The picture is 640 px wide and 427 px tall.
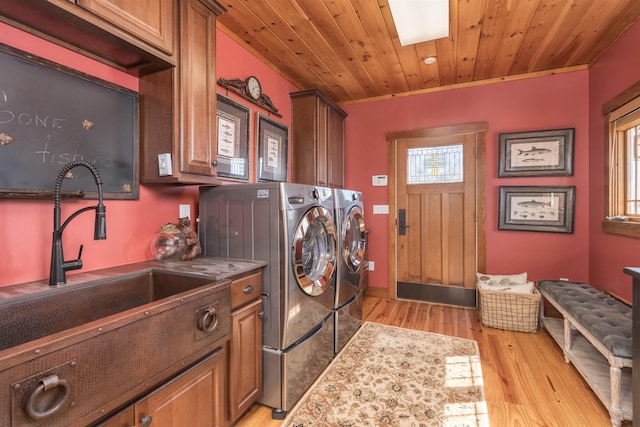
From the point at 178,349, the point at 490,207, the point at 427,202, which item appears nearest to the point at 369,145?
the point at 427,202

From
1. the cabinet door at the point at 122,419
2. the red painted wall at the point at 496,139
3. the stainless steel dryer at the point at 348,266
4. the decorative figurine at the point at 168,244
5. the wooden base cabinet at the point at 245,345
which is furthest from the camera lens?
the red painted wall at the point at 496,139

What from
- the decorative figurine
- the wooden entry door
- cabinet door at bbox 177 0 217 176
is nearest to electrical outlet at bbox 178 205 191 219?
the decorative figurine

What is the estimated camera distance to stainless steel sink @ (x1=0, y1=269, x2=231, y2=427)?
74cm

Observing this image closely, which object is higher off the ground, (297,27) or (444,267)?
(297,27)

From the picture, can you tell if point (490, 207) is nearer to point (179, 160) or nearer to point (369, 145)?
point (369, 145)

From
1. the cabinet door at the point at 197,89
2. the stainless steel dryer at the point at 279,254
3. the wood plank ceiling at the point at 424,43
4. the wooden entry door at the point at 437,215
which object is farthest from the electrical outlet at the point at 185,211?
the wooden entry door at the point at 437,215

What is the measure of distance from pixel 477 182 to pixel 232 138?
2.69 metres

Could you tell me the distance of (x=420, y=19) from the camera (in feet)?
7.32

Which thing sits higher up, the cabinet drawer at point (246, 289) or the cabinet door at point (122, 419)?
the cabinet drawer at point (246, 289)

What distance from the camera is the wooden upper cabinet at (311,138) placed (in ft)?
10.3

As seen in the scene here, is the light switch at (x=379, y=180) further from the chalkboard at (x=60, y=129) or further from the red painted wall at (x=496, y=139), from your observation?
the chalkboard at (x=60, y=129)

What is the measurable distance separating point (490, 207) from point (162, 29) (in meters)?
3.40

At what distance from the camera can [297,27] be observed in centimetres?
230

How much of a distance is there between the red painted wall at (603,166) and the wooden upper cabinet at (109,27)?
10.4 ft
